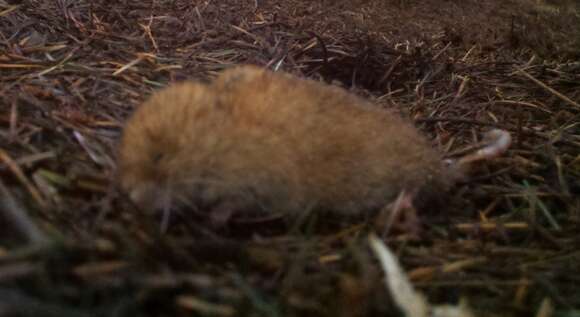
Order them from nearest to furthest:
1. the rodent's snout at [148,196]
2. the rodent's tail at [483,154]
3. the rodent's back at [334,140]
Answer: the rodent's snout at [148,196] < the rodent's back at [334,140] < the rodent's tail at [483,154]

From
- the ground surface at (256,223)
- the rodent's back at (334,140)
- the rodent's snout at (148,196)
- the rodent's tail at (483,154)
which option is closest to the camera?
the ground surface at (256,223)

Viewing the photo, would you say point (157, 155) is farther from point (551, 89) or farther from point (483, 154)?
point (551, 89)

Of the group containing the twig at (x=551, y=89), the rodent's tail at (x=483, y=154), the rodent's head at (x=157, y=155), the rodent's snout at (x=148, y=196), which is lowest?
the twig at (x=551, y=89)

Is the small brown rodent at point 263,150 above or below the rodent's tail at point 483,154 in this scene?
above

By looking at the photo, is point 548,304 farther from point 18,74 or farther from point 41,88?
point 18,74

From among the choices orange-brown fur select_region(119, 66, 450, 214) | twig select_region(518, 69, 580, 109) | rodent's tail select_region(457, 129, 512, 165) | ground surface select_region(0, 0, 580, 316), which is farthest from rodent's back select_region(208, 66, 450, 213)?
twig select_region(518, 69, 580, 109)

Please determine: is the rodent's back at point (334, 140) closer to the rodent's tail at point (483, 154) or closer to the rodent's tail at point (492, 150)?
the rodent's tail at point (483, 154)

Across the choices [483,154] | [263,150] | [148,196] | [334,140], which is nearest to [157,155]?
[148,196]

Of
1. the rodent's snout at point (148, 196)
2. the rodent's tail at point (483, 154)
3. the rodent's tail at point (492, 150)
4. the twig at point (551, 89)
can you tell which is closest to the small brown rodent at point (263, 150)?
the rodent's snout at point (148, 196)

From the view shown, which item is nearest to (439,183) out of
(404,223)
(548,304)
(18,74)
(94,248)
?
(404,223)
